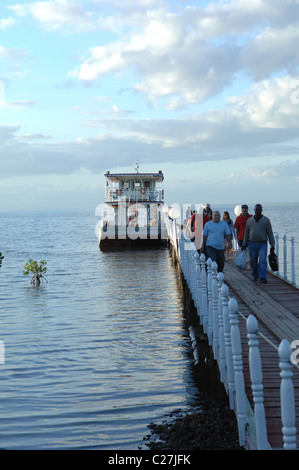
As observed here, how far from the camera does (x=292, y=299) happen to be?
36.7 feet

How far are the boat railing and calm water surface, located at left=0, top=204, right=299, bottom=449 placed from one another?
1691 cm

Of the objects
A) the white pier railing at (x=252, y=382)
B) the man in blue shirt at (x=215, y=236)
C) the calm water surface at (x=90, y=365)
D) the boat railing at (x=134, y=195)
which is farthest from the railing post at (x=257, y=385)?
the boat railing at (x=134, y=195)

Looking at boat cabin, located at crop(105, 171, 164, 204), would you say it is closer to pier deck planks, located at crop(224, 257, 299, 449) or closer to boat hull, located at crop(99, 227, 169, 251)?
boat hull, located at crop(99, 227, 169, 251)

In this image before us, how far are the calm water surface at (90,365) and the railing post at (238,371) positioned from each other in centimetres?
209

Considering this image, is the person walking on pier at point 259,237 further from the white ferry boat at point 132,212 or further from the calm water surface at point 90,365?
the white ferry boat at point 132,212

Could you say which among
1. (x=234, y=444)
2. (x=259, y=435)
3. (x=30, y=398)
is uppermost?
(x=259, y=435)

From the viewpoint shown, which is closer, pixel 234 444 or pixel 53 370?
pixel 234 444

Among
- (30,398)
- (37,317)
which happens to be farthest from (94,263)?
(30,398)

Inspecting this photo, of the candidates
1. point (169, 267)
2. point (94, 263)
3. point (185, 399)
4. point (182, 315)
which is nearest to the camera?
point (185, 399)

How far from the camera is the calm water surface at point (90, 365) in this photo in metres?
7.35

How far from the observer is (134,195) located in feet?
123

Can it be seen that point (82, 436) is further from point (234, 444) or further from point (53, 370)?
point (53, 370)

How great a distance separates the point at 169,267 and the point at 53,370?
1725cm

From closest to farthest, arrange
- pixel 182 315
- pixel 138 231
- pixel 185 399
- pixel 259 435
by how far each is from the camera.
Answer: pixel 259 435 → pixel 185 399 → pixel 182 315 → pixel 138 231
